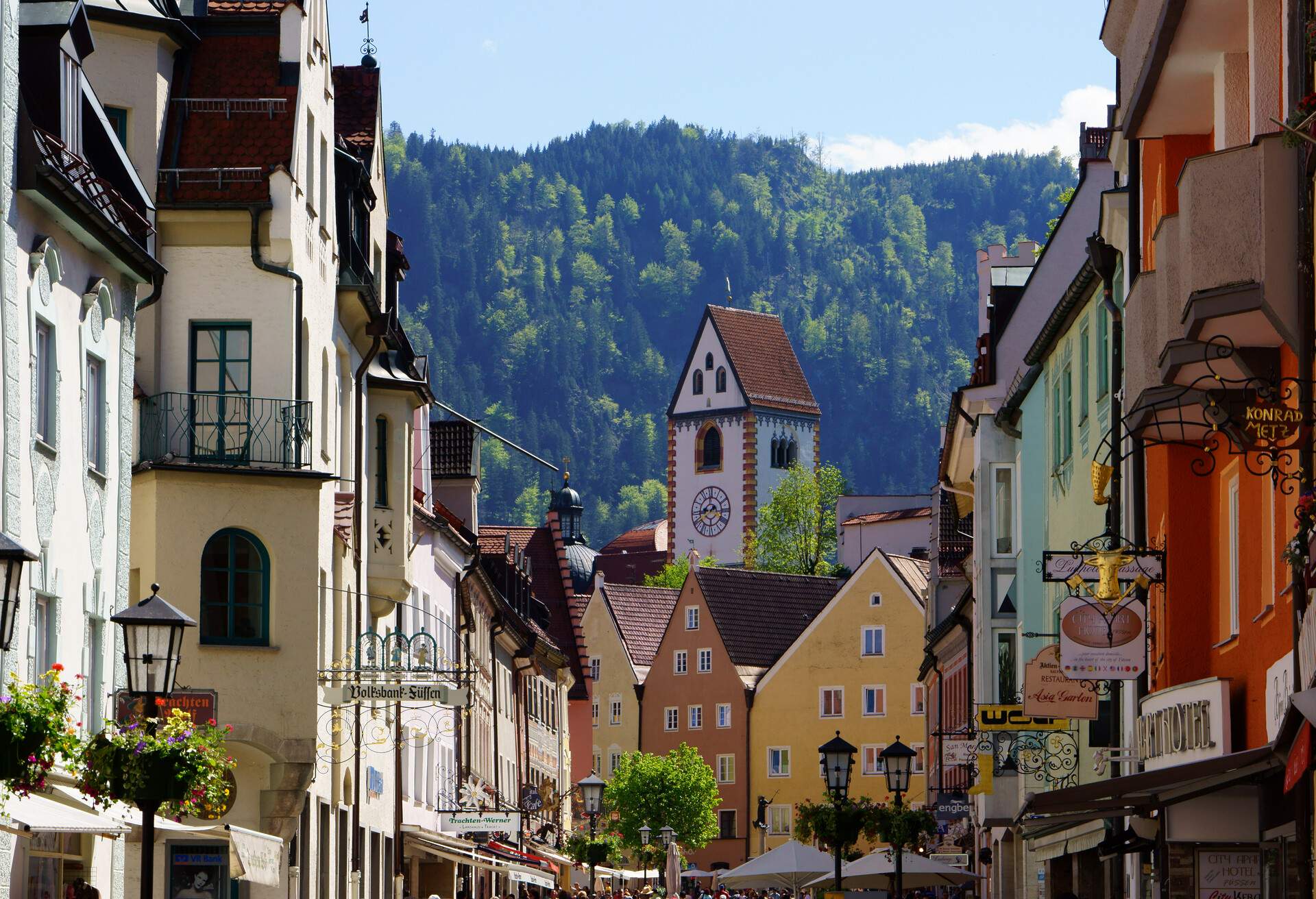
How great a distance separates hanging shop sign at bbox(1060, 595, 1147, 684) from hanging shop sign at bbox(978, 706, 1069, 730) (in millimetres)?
8415

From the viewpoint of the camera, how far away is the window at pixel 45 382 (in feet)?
72.6

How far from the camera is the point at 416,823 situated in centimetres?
4656

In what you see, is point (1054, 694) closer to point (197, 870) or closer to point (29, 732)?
point (197, 870)

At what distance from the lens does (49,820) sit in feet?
55.3

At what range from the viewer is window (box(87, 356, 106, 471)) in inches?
952

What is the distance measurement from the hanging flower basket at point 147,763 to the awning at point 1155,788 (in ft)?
18.8

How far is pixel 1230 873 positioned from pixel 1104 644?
2523 millimetres

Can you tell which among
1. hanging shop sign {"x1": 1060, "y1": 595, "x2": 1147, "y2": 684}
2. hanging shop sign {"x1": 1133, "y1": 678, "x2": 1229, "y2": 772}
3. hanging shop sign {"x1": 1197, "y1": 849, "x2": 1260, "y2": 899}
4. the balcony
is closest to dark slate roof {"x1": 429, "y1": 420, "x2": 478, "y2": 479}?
the balcony

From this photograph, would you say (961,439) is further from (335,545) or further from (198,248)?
(198,248)

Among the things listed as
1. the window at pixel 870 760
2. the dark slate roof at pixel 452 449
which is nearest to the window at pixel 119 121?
the dark slate roof at pixel 452 449

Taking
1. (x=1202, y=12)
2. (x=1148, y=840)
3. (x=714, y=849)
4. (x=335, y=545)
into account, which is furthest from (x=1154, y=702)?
(x=714, y=849)

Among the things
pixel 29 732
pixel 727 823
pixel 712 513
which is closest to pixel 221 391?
pixel 29 732

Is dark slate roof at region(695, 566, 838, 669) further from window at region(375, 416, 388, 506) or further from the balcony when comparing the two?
the balcony

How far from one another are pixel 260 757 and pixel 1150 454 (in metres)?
Answer: 12.8
